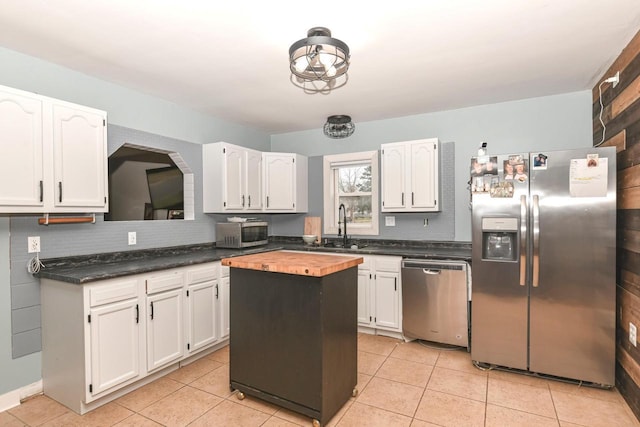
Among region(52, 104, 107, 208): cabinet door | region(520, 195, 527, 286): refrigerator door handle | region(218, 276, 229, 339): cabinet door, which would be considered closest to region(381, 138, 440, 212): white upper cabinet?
region(520, 195, 527, 286): refrigerator door handle

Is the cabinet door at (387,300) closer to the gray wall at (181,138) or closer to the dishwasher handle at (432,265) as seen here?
the dishwasher handle at (432,265)

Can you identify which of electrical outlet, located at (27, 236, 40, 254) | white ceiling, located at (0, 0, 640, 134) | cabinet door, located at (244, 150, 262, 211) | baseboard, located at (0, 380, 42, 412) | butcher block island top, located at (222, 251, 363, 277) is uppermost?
white ceiling, located at (0, 0, 640, 134)

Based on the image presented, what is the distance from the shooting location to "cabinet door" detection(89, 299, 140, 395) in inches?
91.7

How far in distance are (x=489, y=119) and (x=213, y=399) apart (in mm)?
3794

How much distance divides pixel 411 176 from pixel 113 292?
3035mm

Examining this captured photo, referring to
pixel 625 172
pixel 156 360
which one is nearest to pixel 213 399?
pixel 156 360

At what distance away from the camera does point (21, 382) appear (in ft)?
8.08

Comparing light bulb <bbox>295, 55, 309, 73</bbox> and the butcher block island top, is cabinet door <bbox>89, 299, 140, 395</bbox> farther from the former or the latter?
light bulb <bbox>295, 55, 309, 73</bbox>

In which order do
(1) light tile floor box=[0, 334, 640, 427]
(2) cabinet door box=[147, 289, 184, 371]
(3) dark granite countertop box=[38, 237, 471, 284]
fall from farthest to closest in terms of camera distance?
(2) cabinet door box=[147, 289, 184, 371] < (3) dark granite countertop box=[38, 237, 471, 284] < (1) light tile floor box=[0, 334, 640, 427]

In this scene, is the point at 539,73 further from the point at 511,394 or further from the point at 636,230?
the point at 511,394

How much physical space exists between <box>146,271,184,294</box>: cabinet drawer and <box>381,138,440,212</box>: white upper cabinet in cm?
235

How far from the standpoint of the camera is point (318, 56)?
208 cm

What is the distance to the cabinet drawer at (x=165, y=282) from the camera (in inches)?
106

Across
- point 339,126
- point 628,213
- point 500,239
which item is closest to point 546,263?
point 500,239
